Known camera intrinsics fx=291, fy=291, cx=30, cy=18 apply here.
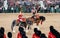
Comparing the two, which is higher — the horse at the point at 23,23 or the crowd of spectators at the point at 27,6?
the horse at the point at 23,23

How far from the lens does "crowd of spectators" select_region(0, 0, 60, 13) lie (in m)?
20.8

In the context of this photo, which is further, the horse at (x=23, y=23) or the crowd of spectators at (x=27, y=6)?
the crowd of spectators at (x=27, y=6)

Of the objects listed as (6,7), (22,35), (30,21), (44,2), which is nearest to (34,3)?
(44,2)

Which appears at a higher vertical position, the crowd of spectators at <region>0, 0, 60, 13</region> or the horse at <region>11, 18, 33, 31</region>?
the horse at <region>11, 18, 33, 31</region>

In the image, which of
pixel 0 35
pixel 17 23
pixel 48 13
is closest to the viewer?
pixel 0 35

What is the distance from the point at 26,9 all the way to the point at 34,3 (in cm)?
90

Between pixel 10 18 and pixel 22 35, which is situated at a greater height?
pixel 22 35

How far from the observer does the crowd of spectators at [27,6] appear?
821 inches

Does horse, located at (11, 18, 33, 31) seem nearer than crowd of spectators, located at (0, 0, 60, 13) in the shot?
Yes

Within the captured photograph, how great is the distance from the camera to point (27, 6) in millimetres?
20984

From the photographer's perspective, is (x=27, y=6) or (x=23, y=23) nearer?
(x=23, y=23)

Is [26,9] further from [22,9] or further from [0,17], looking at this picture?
[0,17]

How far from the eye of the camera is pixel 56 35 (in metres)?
8.13

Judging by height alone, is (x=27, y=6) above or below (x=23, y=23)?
below
